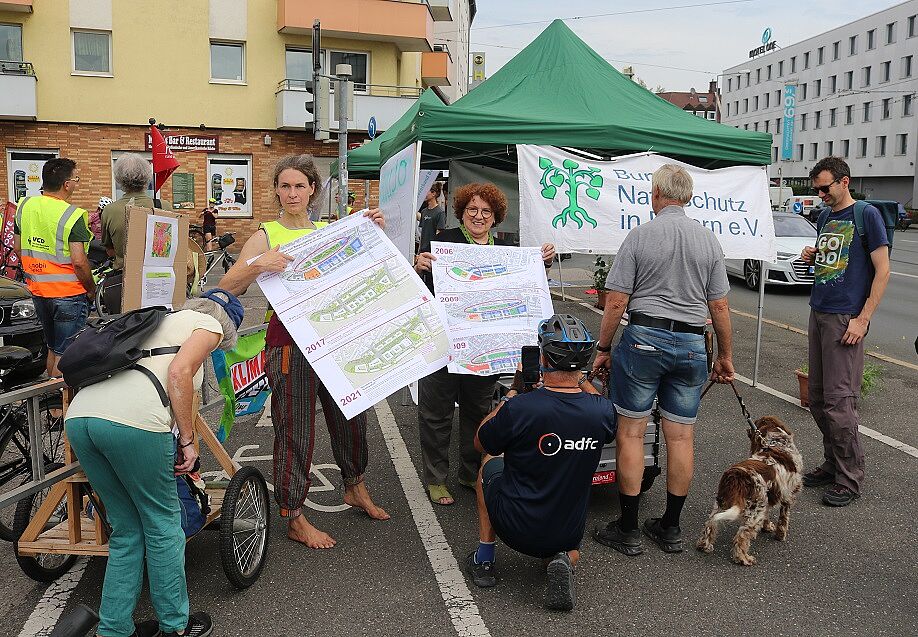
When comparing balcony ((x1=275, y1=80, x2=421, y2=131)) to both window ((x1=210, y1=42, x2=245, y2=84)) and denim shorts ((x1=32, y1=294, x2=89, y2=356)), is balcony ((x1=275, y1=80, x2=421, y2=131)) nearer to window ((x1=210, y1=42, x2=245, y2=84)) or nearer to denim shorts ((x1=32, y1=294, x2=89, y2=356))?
window ((x1=210, y1=42, x2=245, y2=84))

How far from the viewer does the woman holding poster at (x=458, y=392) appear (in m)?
4.76

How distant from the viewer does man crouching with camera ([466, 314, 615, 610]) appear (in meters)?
3.43

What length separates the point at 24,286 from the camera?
7.89 meters

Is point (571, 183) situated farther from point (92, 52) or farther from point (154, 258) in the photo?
point (92, 52)

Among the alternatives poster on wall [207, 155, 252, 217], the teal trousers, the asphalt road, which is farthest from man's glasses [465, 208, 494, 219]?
poster on wall [207, 155, 252, 217]

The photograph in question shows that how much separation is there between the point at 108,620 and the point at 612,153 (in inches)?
239

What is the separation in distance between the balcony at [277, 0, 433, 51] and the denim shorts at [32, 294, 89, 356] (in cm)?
2041

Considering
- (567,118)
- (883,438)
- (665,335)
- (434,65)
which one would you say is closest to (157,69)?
(434,65)

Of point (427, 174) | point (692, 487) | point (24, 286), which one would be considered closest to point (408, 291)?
point (692, 487)

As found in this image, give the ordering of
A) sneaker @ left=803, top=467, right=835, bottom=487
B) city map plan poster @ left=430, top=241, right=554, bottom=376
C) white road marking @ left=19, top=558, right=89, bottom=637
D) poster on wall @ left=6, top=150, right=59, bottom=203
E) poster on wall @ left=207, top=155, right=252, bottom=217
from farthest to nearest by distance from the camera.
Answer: poster on wall @ left=207, top=155, right=252, bottom=217, poster on wall @ left=6, top=150, right=59, bottom=203, sneaker @ left=803, top=467, right=835, bottom=487, city map plan poster @ left=430, top=241, right=554, bottom=376, white road marking @ left=19, top=558, right=89, bottom=637

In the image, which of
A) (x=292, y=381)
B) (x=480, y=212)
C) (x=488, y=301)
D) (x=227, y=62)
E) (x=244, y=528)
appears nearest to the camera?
(x=244, y=528)

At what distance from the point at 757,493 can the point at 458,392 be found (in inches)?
73.1

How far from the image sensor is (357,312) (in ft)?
13.0

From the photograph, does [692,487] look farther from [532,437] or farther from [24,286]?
[24,286]
